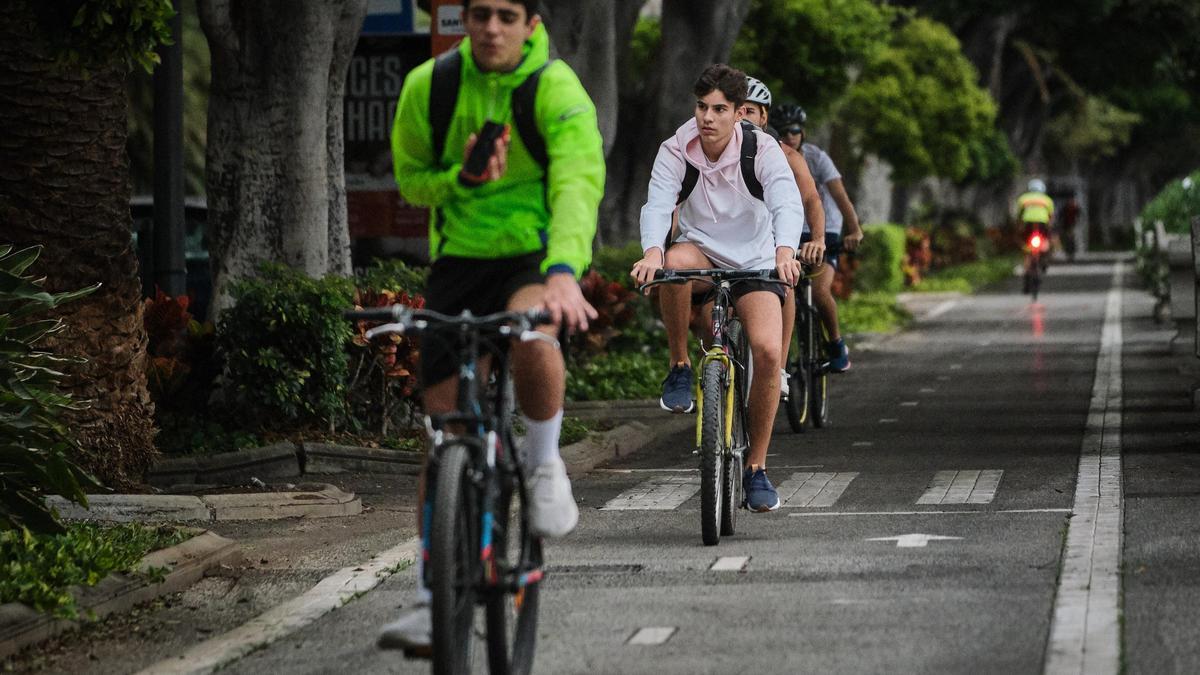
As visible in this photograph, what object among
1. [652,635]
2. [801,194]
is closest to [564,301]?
[652,635]

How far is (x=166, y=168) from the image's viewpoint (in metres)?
13.5

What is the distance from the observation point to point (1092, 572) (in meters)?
7.66

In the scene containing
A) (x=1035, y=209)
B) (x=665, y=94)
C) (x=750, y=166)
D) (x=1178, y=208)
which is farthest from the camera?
(x=1035, y=209)

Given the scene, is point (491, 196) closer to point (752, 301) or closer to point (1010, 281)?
point (752, 301)

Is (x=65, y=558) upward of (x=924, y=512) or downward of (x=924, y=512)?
upward

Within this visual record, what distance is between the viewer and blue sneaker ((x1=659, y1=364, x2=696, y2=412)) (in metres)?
9.51

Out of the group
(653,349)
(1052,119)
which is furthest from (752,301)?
(1052,119)

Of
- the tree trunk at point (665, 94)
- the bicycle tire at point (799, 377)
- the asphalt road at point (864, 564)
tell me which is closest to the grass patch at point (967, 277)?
the tree trunk at point (665, 94)

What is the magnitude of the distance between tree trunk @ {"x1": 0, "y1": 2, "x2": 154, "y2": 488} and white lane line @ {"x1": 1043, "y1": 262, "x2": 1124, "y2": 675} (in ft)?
14.7

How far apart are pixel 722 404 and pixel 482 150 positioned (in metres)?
3.06

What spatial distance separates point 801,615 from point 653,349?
11556 mm

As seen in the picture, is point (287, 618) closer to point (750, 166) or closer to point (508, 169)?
point (508, 169)

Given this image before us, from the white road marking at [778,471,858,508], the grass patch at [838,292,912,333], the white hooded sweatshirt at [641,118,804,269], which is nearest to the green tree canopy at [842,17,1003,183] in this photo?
the grass patch at [838,292,912,333]

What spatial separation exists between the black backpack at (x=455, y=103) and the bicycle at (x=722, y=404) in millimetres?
2711
